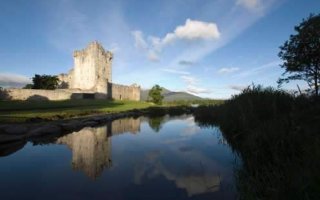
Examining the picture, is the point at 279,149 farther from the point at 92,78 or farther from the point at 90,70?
the point at 90,70

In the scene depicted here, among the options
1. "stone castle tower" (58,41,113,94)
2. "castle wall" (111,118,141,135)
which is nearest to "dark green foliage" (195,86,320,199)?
"castle wall" (111,118,141,135)

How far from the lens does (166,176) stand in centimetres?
696

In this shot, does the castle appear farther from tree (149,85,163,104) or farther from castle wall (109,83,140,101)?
tree (149,85,163,104)

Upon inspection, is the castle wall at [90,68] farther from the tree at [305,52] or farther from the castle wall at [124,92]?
the tree at [305,52]

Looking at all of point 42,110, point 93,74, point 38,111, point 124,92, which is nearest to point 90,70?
point 93,74

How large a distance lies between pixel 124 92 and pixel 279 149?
56.2 m

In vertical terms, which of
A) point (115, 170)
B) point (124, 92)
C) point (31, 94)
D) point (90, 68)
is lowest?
point (115, 170)

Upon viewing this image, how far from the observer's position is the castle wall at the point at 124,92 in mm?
56188

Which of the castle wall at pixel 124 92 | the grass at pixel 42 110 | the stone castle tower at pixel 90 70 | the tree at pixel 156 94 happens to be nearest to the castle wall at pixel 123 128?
the grass at pixel 42 110

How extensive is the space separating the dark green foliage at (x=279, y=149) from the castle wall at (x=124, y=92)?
150 feet

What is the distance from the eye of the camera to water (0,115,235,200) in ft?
18.7

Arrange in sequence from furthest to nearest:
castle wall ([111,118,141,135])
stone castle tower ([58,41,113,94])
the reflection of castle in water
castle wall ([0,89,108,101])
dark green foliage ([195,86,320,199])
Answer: stone castle tower ([58,41,113,94]) < castle wall ([0,89,108,101]) < castle wall ([111,118,141,135]) < the reflection of castle in water < dark green foliage ([195,86,320,199])

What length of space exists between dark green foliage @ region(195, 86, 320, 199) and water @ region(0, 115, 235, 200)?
714 mm

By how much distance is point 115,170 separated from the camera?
24.4ft
